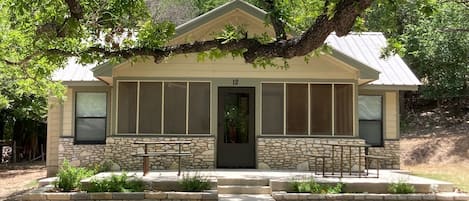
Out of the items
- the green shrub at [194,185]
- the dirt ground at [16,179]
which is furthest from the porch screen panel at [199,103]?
the dirt ground at [16,179]

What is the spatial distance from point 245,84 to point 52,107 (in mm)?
5019

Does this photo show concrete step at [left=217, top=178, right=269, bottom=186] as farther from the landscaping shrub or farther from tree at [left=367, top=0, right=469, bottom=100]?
tree at [left=367, top=0, right=469, bottom=100]

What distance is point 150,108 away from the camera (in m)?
13.7

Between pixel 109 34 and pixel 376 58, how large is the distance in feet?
27.9

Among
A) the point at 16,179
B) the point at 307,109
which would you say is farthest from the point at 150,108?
the point at 16,179

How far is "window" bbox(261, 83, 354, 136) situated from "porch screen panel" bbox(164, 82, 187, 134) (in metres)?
2.03

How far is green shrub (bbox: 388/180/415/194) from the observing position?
399 inches

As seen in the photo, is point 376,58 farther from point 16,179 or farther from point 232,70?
point 16,179

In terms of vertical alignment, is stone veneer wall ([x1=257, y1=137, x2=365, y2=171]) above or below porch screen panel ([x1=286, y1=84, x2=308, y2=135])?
below

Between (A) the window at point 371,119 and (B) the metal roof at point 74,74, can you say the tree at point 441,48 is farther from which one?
(B) the metal roof at point 74,74

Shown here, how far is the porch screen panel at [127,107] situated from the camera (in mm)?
13648

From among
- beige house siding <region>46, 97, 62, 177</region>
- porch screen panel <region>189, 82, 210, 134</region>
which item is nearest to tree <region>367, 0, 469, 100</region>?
porch screen panel <region>189, 82, 210, 134</region>

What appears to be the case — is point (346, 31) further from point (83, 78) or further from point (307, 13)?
point (83, 78)

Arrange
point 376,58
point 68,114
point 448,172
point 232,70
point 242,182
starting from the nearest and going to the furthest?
1. point 242,182
2. point 232,70
3. point 68,114
4. point 376,58
5. point 448,172
